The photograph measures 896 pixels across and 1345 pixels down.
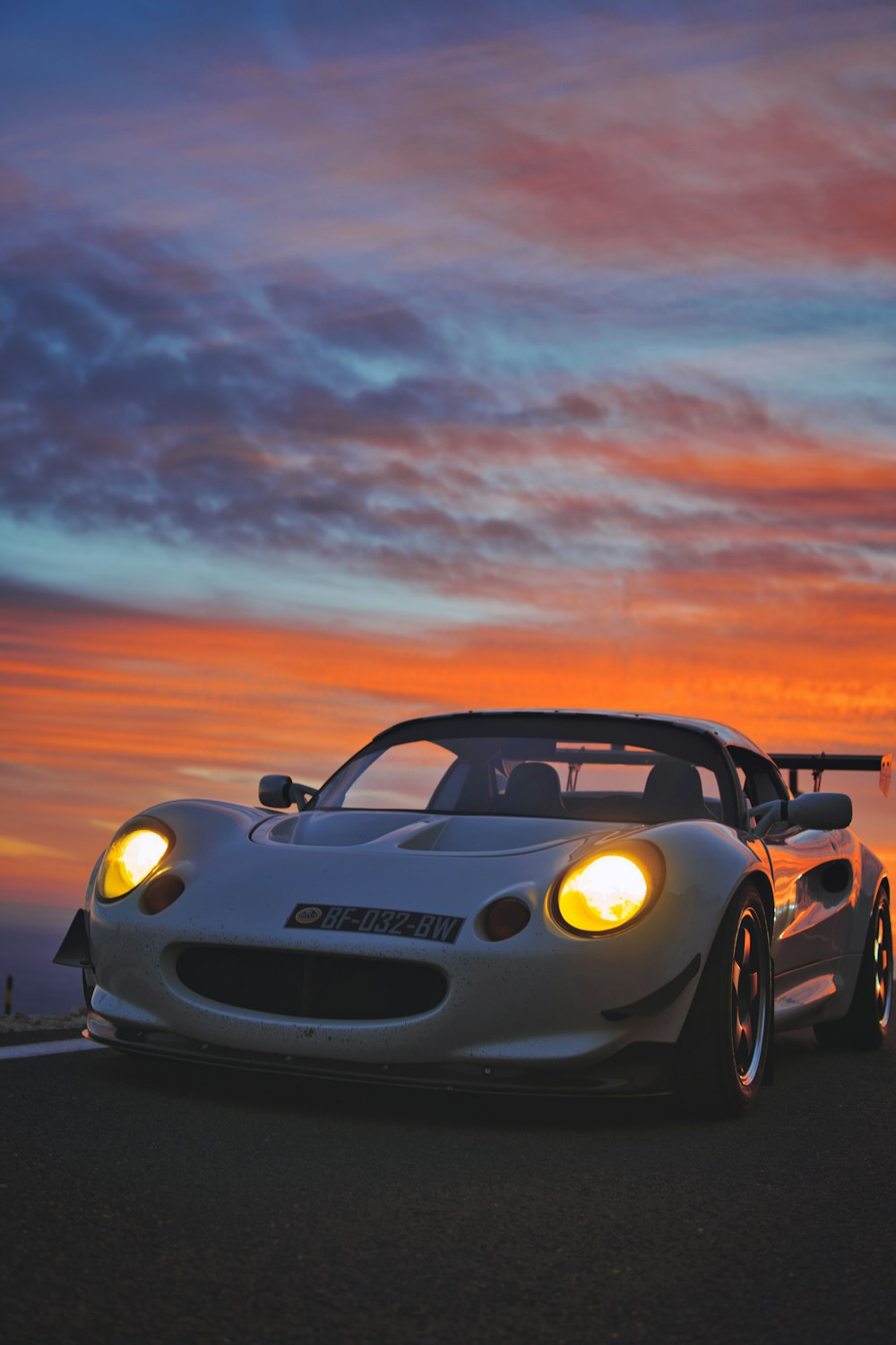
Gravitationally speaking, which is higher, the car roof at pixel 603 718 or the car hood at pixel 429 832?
the car roof at pixel 603 718

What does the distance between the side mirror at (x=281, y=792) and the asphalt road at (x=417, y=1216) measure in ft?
5.12

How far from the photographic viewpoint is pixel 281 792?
6.22 m

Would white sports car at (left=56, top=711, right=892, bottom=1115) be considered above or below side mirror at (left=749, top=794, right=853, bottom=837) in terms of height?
below

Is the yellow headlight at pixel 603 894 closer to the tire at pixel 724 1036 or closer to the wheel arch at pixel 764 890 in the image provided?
the tire at pixel 724 1036

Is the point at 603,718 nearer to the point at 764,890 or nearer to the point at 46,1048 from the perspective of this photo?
the point at 764,890

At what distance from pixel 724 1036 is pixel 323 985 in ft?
3.86

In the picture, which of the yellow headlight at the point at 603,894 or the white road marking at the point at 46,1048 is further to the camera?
the white road marking at the point at 46,1048

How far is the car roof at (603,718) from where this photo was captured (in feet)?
20.4

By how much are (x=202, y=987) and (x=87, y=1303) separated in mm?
2116

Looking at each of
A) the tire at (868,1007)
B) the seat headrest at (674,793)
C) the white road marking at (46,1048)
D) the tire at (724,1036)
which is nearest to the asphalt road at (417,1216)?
the tire at (724,1036)

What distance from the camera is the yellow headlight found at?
14.2 ft

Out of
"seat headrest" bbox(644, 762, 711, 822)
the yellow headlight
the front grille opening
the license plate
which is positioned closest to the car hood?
the yellow headlight

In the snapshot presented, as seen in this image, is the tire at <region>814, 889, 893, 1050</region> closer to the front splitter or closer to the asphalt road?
the asphalt road

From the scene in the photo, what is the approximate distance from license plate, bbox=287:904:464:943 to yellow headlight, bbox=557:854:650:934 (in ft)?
1.07
